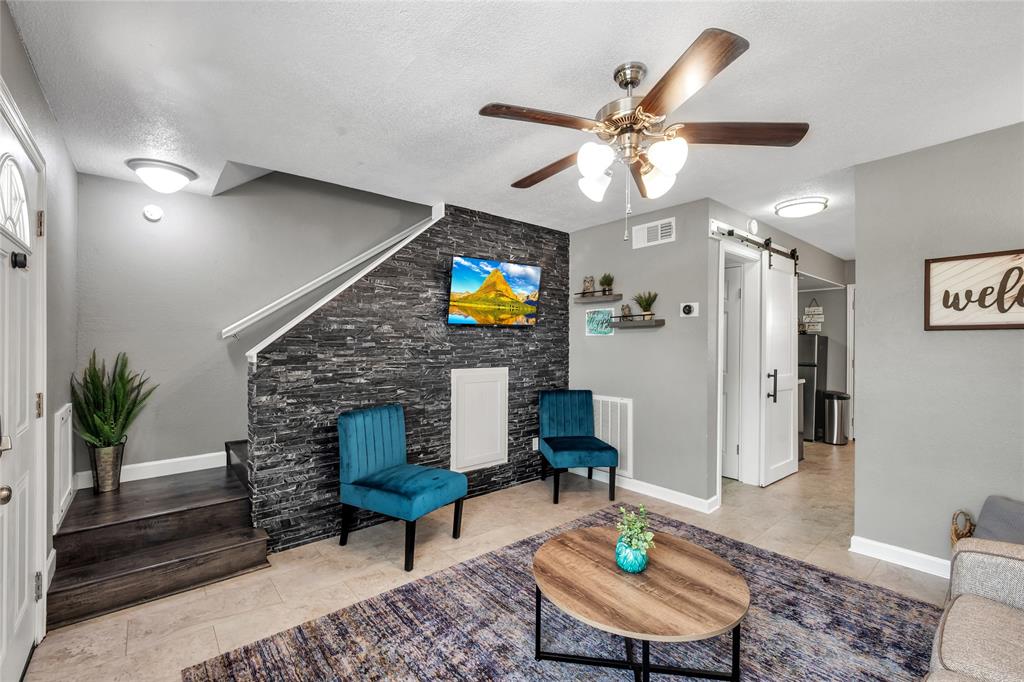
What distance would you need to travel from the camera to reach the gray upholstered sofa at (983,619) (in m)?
1.41

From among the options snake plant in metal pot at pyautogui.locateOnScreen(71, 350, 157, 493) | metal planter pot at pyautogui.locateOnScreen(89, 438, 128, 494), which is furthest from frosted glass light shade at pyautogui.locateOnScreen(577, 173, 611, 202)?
metal planter pot at pyautogui.locateOnScreen(89, 438, 128, 494)

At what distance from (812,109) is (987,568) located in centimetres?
217

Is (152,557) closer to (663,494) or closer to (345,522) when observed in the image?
(345,522)

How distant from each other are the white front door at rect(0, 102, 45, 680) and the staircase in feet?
0.92

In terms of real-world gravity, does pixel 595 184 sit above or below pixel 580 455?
above

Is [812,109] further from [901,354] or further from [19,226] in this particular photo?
[19,226]

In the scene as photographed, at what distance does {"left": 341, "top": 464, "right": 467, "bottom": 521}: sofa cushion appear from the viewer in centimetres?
283

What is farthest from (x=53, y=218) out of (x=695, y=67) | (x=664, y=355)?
(x=664, y=355)

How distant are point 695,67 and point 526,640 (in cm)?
246

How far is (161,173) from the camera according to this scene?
3.05 meters

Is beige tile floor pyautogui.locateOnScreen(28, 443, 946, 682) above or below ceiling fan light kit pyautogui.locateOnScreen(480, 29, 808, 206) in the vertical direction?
below

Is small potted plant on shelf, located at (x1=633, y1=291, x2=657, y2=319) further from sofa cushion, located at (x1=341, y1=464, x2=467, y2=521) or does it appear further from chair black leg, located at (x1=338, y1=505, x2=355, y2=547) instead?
chair black leg, located at (x1=338, y1=505, x2=355, y2=547)

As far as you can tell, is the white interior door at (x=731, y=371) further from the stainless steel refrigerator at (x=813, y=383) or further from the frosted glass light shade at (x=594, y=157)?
the frosted glass light shade at (x=594, y=157)

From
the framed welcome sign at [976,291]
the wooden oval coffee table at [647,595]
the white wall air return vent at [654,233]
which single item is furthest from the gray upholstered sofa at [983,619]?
the white wall air return vent at [654,233]
